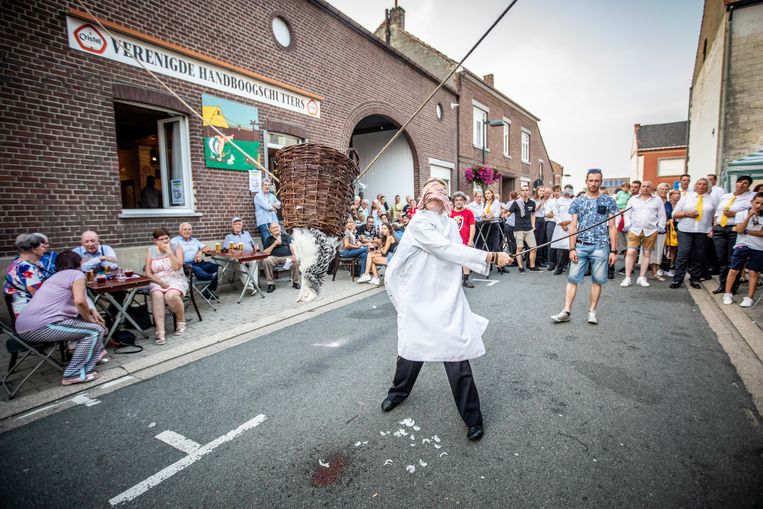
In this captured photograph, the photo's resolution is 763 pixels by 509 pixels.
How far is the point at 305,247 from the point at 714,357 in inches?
170

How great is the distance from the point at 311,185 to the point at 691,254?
788cm

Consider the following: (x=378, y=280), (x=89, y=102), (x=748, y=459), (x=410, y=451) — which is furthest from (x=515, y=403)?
(x=89, y=102)

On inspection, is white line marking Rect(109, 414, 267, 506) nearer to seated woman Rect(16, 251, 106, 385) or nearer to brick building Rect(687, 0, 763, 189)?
seated woman Rect(16, 251, 106, 385)

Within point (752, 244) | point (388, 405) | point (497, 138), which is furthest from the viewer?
point (497, 138)

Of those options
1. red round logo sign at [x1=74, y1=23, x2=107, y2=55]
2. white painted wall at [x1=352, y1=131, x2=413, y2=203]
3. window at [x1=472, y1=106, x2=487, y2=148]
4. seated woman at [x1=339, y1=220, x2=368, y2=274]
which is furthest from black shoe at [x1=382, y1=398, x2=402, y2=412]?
window at [x1=472, y1=106, x2=487, y2=148]

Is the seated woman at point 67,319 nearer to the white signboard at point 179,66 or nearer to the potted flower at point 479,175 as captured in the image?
the white signboard at point 179,66

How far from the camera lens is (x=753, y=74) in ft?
35.5

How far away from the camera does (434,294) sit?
2785mm

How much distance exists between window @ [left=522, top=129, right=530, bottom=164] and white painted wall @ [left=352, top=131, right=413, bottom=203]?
557 inches

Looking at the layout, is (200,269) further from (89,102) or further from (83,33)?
(83,33)

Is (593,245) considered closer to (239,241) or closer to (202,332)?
(202,332)

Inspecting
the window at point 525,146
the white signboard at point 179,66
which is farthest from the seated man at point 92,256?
the window at point 525,146

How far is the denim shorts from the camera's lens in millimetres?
4973

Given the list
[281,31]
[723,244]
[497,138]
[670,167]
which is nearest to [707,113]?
[497,138]
